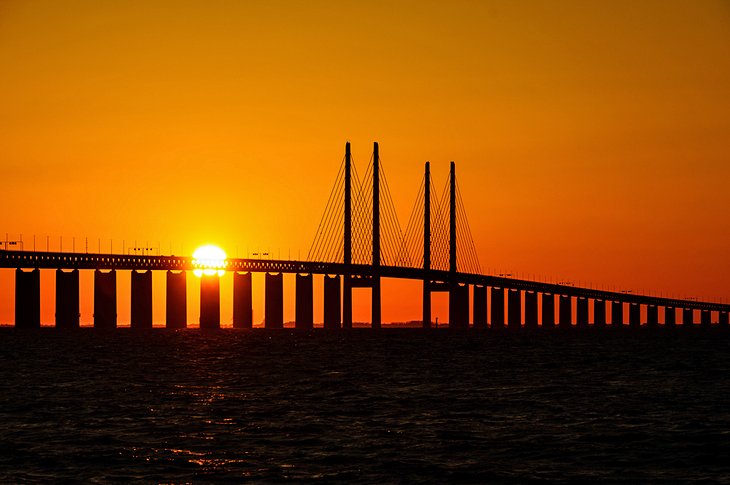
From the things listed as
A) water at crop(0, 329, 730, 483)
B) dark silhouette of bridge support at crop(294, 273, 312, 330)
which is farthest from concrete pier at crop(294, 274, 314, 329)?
water at crop(0, 329, 730, 483)

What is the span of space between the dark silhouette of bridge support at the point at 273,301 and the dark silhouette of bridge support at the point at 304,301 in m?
2.55

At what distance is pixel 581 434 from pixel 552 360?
44.1 m

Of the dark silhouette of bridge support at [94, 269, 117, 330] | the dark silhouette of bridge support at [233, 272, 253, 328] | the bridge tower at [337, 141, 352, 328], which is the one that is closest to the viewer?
the bridge tower at [337, 141, 352, 328]

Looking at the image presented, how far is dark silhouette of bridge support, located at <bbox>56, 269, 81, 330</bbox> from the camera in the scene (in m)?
183

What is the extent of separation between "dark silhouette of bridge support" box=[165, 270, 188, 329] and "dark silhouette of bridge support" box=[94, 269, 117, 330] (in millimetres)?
9876

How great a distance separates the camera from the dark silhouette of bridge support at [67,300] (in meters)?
183

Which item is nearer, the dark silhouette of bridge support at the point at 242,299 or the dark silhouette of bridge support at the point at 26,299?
the dark silhouette of bridge support at the point at 26,299

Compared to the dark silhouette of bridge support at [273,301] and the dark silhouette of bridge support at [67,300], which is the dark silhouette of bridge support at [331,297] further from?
the dark silhouette of bridge support at [67,300]

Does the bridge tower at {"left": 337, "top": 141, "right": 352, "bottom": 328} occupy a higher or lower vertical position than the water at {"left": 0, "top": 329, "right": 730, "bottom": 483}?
higher

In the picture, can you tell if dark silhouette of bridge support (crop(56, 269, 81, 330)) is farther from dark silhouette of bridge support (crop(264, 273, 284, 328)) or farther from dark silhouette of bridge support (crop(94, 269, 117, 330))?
dark silhouette of bridge support (crop(264, 273, 284, 328))

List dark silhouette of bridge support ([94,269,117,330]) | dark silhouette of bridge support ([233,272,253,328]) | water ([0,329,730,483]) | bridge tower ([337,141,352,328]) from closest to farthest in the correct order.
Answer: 1. water ([0,329,730,483])
2. bridge tower ([337,141,352,328])
3. dark silhouette of bridge support ([94,269,117,330])
4. dark silhouette of bridge support ([233,272,253,328])

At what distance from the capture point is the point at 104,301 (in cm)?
18438

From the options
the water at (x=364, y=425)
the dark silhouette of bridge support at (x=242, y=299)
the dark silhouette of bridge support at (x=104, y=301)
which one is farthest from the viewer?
the dark silhouette of bridge support at (x=242, y=299)

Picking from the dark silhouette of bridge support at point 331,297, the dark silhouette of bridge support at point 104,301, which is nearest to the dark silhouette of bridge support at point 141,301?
the dark silhouette of bridge support at point 104,301
